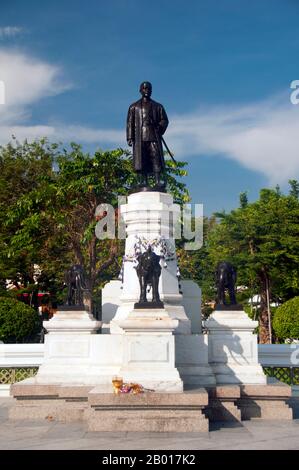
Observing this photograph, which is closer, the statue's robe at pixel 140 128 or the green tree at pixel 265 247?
the statue's robe at pixel 140 128

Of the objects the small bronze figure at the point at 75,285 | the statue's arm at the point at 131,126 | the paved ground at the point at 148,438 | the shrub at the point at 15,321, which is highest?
the statue's arm at the point at 131,126

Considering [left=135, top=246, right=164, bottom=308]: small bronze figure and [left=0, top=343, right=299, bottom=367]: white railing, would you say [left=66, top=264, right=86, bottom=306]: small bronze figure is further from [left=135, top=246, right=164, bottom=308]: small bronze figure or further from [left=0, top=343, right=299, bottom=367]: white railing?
[left=0, top=343, right=299, bottom=367]: white railing

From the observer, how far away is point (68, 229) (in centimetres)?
2628

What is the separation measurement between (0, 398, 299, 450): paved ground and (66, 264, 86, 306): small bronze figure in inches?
126

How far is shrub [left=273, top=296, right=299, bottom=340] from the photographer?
2019cm

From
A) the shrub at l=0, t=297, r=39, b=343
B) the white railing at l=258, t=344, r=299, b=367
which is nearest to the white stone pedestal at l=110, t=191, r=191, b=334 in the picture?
the white railing at l=258, t=344, r=299, b=367

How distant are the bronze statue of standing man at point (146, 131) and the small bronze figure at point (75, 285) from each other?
293 cm

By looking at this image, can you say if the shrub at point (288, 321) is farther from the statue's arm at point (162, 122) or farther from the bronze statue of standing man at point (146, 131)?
the statue's arm at point (162, 122)

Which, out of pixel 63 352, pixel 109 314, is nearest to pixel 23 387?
pixel 63 352

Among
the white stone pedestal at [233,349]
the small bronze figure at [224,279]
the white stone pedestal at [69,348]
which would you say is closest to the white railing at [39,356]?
the small bronze figure at [224,279]

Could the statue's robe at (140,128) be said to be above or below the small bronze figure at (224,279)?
above

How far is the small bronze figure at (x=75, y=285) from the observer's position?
12.0 metres

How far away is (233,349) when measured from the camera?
10867 mm
